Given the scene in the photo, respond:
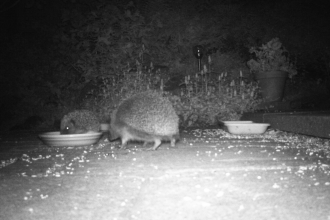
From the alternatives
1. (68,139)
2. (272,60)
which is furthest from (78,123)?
(272,60)

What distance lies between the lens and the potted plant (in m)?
7.05

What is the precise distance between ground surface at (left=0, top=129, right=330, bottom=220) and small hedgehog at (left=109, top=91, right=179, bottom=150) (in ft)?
1.37

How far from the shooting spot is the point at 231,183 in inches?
73.1

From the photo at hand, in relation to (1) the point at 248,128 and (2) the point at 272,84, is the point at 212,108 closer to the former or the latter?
(2) the point at 272,84

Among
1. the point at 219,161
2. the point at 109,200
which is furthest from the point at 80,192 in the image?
the point at 219,161

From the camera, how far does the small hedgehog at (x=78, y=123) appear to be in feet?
15.4

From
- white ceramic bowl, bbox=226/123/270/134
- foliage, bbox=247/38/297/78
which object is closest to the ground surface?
white ceramic bowl, bbox=226/123/270/134

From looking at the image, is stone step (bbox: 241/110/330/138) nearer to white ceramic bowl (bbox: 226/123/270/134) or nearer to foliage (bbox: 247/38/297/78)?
white ceramic bowl (bbox: 226/123/270/134)

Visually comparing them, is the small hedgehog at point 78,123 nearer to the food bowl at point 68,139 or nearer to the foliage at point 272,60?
the food bowl at point 68,139

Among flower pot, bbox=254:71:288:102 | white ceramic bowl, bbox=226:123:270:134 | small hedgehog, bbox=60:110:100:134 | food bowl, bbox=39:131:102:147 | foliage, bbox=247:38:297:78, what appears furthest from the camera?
foliage, bbox=247:38:297:78

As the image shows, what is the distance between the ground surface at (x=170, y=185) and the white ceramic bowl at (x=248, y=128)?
110 cm

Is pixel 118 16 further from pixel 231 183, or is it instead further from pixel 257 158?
pixel 231 183

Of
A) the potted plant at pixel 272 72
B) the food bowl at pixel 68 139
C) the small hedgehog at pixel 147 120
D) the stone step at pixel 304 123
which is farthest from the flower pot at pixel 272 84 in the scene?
the food bowl at pixel 68 139

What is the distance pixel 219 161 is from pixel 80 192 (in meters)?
1.27
